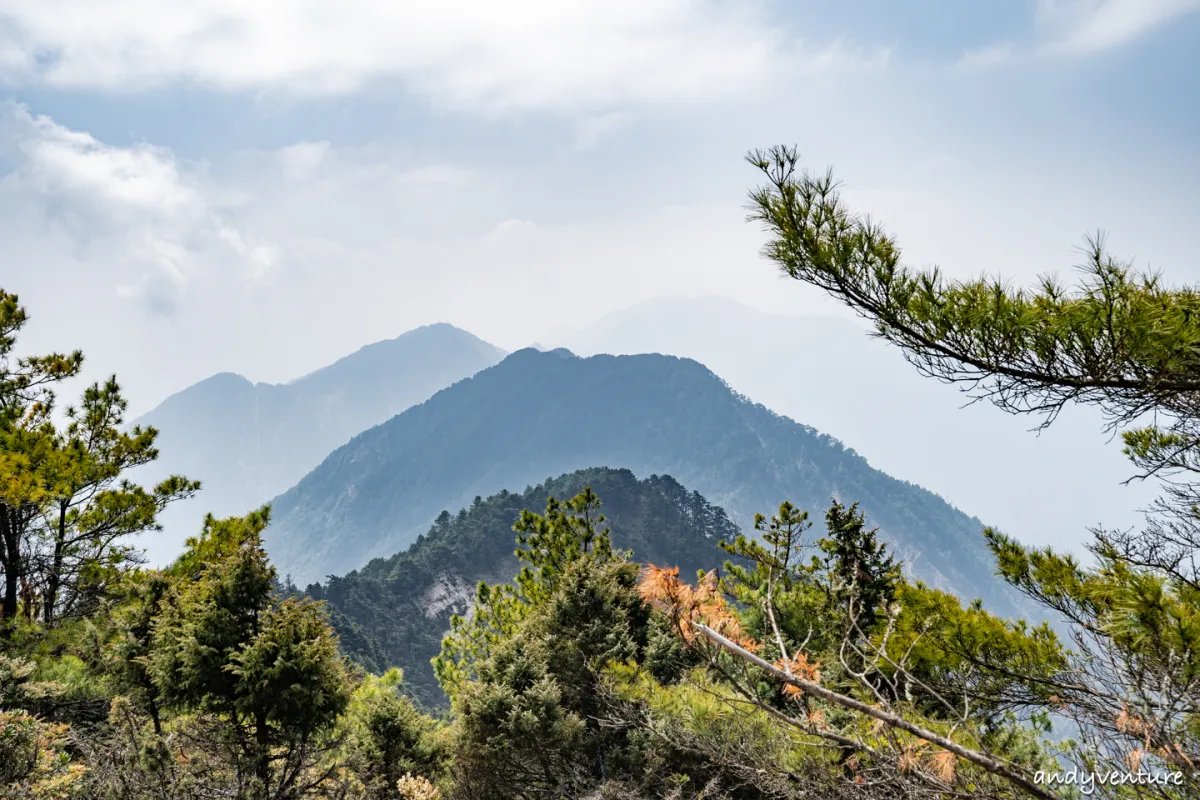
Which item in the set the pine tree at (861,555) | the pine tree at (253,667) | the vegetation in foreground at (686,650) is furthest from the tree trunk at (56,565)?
the pine tree at (861,555)

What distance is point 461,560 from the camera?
3504 inches

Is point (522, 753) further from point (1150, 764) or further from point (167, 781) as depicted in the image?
point (1150, 764)

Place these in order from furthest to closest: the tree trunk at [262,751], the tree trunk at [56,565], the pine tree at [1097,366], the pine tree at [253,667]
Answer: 1. the tree trunk at [56,565]
2. the tree trunk at [262,751]
3. the pine tree at [253,667]
4. the pine tree at [1097,366]

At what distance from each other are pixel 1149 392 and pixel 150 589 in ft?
36.3

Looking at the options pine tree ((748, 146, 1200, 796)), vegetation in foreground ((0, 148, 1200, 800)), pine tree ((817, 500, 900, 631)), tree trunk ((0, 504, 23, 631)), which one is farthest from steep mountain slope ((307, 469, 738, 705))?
pine tree ((748, 146, 1200, 796))

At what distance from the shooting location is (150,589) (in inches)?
349

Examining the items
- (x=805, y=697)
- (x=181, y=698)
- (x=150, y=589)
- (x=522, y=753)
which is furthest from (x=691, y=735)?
(x=150, y=589)

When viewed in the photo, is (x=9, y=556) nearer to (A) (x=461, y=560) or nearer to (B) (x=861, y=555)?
(B) (x=861, y=555)

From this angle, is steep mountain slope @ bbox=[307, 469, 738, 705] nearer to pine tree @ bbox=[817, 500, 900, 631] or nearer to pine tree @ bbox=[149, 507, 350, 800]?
pine tree @ bbox=[149, 507, 350, 800]

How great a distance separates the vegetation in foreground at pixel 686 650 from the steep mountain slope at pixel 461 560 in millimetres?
48345

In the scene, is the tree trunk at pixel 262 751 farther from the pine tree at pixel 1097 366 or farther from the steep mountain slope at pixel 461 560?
the steep mountain slope at pixel 461 560

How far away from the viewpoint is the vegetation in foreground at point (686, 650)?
3.56m

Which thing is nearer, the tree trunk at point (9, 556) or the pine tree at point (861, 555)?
the pine tree at point (861, 555)

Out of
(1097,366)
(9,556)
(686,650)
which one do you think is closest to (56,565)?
(9,556)
